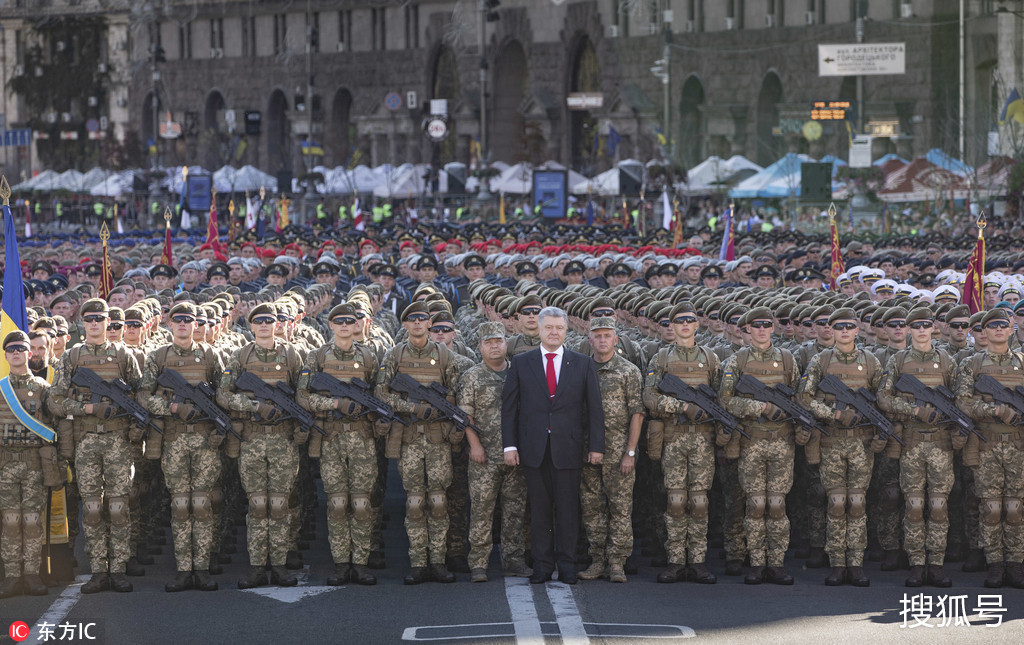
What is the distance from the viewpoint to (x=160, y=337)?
1482 centimetres

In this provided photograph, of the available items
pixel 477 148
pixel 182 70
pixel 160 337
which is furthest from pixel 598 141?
pixel 160 337

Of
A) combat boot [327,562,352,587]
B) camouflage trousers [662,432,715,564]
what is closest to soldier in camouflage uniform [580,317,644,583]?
camouflage trousers [662,432,715,564]

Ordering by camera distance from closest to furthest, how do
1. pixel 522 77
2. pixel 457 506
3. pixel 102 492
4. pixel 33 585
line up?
pixel 33 585
pixel 102 492
pixel 457 506
pixel 522 77

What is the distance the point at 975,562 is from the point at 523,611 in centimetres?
353

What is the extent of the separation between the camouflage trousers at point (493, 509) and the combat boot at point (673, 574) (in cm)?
100

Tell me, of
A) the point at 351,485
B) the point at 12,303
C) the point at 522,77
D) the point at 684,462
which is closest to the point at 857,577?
the point at 684,462

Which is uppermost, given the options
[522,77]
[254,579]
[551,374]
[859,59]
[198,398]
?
[522,77]

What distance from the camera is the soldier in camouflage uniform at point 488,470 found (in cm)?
1222

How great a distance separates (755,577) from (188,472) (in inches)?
158

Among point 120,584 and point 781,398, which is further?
point 781,398

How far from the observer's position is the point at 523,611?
11188 millimetres

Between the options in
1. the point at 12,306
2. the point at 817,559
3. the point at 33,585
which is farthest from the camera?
the point at 12,306

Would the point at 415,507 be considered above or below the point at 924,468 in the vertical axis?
below

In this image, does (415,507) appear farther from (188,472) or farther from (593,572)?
(188,472)
